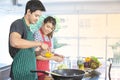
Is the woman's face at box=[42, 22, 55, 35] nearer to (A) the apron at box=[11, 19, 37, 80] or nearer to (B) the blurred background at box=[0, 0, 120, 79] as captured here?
(A) the apron at box=[11, 19, 37, 80]

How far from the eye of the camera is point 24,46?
1.26 m

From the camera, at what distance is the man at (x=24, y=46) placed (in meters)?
1.28

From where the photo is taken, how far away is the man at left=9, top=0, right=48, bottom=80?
1279 mm

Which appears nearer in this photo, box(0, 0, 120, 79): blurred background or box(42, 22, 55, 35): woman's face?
box(42, 22, 55, 35): woman's face

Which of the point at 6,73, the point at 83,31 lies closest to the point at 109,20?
the point at 83,31

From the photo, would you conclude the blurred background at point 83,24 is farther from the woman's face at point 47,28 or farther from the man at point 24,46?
the man at point 24,46

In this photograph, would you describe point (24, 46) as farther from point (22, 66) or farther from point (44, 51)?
point (44, 51)

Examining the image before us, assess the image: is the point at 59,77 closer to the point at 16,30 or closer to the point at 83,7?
the point at 16,30

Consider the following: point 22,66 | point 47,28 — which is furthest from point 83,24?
point 22,66

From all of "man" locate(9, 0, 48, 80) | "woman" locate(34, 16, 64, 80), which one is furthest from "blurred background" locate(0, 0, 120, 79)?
"man" locate(9, 0, 48, 80)

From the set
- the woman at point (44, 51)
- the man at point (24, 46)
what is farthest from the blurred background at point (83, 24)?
the man at point (24, 46)

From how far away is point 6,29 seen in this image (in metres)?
2.82

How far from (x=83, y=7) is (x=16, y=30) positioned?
1923 mm

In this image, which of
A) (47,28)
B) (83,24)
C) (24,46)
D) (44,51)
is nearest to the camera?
(24,46)
